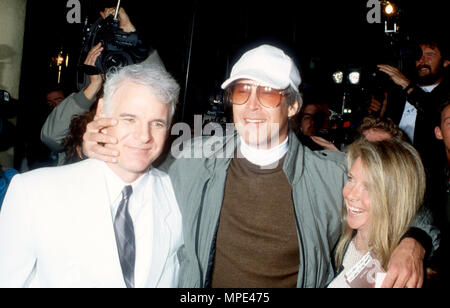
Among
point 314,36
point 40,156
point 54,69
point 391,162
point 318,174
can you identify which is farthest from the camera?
point 314,36

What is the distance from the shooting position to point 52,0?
4.00 m

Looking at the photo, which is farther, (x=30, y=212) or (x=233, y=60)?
(x=233, y=60)

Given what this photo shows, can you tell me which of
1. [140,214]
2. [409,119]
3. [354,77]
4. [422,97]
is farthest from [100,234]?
[354,77]

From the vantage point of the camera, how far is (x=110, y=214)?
1419 mm

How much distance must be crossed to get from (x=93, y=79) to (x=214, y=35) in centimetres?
492

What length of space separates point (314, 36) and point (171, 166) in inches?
316

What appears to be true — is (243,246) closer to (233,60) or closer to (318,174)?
(318,174)

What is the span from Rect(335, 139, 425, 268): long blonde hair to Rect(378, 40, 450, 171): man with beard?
1578mm

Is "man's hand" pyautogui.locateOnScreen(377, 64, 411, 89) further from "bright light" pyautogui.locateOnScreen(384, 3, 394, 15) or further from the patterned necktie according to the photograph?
the patterned necktie

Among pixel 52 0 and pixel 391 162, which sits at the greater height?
pixel 52 0

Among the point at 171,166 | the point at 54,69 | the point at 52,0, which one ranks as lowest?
the point at 171,166

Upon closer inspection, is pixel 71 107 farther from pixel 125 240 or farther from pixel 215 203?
pixel 215 203

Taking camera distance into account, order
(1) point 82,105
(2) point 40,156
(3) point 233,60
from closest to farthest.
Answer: (1) point 82,105, (2) point 40,156, (3) point 233,60
